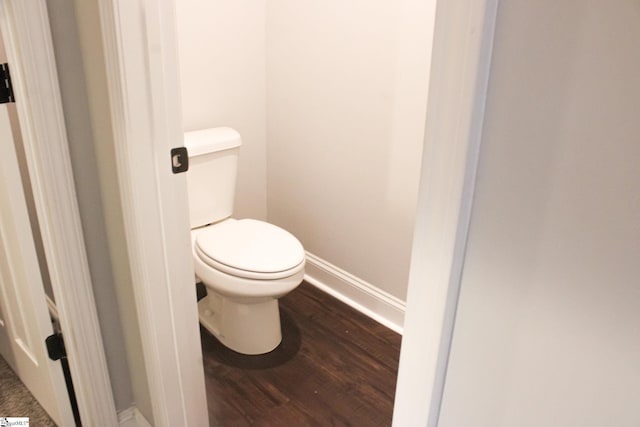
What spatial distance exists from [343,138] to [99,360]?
4.11ft

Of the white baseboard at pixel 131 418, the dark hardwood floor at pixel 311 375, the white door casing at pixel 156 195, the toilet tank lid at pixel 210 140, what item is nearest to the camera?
the white door casing at pixel 156 195

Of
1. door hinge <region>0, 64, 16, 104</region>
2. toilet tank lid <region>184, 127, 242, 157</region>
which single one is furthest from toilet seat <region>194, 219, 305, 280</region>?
door hinge <region>0, 64, 16, 104</region>

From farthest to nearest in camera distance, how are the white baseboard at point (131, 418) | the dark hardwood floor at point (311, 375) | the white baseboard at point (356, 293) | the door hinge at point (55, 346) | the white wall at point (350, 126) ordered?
the white baseboard at point (356, 293) → the white wall at point (350, 126) → the dark hardwood floor at point (311, 375) → the white baseboard at point (131, 418) → the door hinge at point (55, 346)

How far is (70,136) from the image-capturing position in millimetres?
1273

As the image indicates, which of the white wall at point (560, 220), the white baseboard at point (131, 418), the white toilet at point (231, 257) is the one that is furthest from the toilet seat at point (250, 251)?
the white wall at point (560, 220)

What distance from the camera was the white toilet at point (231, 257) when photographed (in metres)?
1.85

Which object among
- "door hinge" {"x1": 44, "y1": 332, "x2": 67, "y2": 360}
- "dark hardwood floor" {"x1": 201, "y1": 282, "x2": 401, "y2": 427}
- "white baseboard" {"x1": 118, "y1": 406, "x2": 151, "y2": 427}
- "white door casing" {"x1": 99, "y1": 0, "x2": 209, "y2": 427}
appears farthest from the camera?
→ "dark hardwood floor" {"x1": 201, "y1": 282, "x2": 401, "y2": 427}

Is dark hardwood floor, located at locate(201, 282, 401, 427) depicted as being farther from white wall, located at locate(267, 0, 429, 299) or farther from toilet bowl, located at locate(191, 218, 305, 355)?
white wall, located at locate(267, 0, 429, 299)

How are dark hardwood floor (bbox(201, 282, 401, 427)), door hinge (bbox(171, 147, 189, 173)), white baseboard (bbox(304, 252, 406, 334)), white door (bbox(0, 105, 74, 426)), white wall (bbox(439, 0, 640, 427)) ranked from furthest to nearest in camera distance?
white baseboard (bbox(304, 252, 406, 334)) → dark hardwood floor (bbox(201, 282, 401, 427)) → white door (bbox(0, 105, 74, 426)) → door hinge (bbox(171, 147, 189, 173)) → white wall (bbox(439, 0, 640, 427))

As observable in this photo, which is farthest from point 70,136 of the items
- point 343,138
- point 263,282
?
point 343,138

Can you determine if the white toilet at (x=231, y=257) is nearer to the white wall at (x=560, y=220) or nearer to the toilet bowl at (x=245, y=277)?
the toilet bowl at (x=245, y=277)

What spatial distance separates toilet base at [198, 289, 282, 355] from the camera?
2018 millimetres

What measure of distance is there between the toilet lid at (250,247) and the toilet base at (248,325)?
198 millimetres

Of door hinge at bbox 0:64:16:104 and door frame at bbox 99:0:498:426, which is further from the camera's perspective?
door hinge at bbox 0:64:16:104
